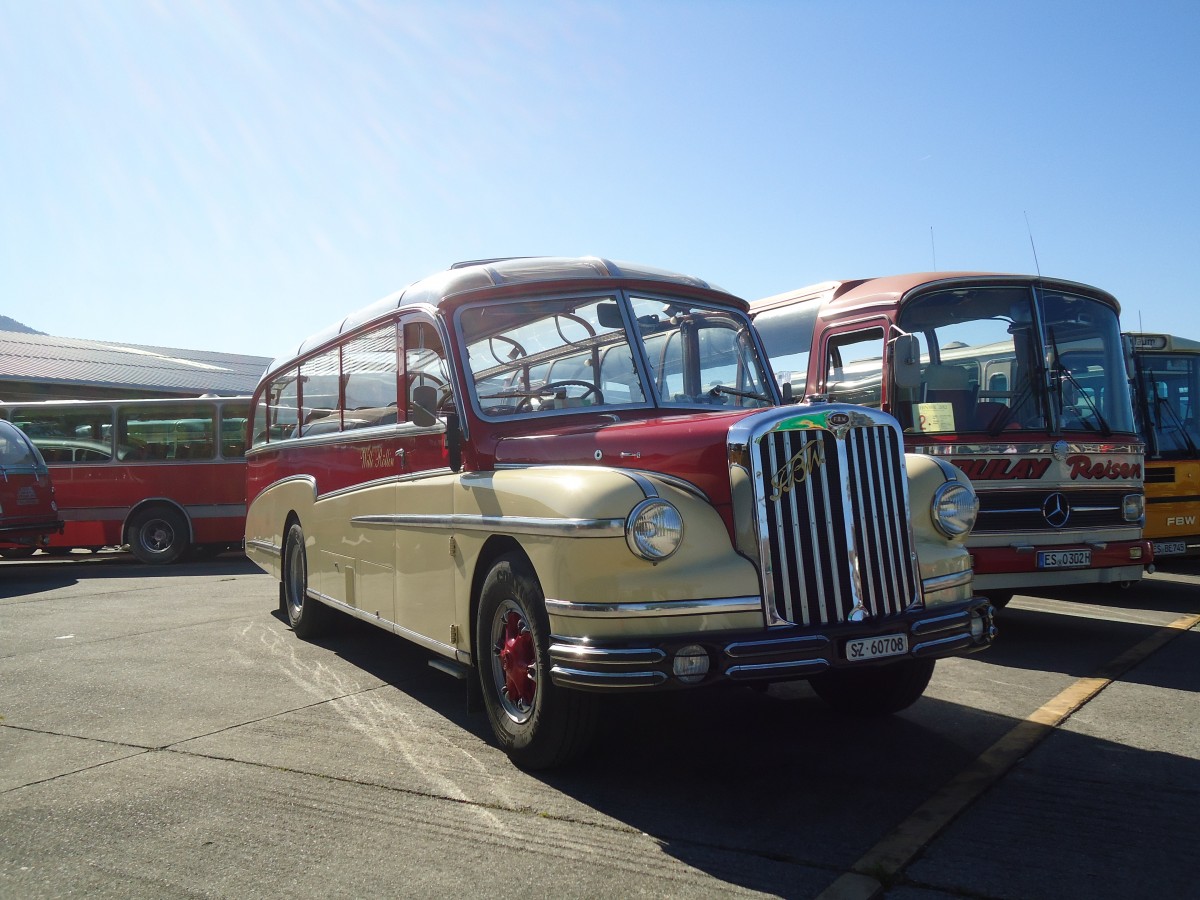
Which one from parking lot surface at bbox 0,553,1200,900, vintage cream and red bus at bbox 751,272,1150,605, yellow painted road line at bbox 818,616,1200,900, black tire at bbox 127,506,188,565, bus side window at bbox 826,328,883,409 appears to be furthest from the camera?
black tire at bbox 127,506,188,565

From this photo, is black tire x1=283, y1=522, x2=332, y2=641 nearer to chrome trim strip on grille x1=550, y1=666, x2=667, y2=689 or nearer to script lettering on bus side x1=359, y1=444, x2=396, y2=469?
script lettering on bus side x1=359, y1=444, x2=396, y2=469

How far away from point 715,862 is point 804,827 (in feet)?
1.55

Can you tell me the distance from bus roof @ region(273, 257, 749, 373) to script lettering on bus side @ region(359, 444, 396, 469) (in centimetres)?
93

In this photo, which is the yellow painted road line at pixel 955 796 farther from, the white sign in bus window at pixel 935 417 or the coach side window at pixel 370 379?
the coach side window at pixel 370 379

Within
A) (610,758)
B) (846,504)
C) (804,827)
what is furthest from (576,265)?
(804,827)

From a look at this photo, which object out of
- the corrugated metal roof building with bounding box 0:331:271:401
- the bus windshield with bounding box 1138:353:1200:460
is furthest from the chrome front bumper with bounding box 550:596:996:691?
the corrugated metal roof building with bounding box 0:331:271:401

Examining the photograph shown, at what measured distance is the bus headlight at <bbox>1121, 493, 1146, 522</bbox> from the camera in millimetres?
8391

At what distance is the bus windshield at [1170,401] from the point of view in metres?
11.7

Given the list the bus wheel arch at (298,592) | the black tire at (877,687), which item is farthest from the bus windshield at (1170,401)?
the bus wheel arch at (298,592)

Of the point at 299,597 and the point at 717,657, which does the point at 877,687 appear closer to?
the point at 717,657

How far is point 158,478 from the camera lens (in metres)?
17.6

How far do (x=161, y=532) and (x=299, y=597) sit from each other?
966 centimetres

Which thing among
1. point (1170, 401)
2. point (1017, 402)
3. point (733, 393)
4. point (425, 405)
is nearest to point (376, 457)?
point (425, 405)

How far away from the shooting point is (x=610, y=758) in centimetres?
508
